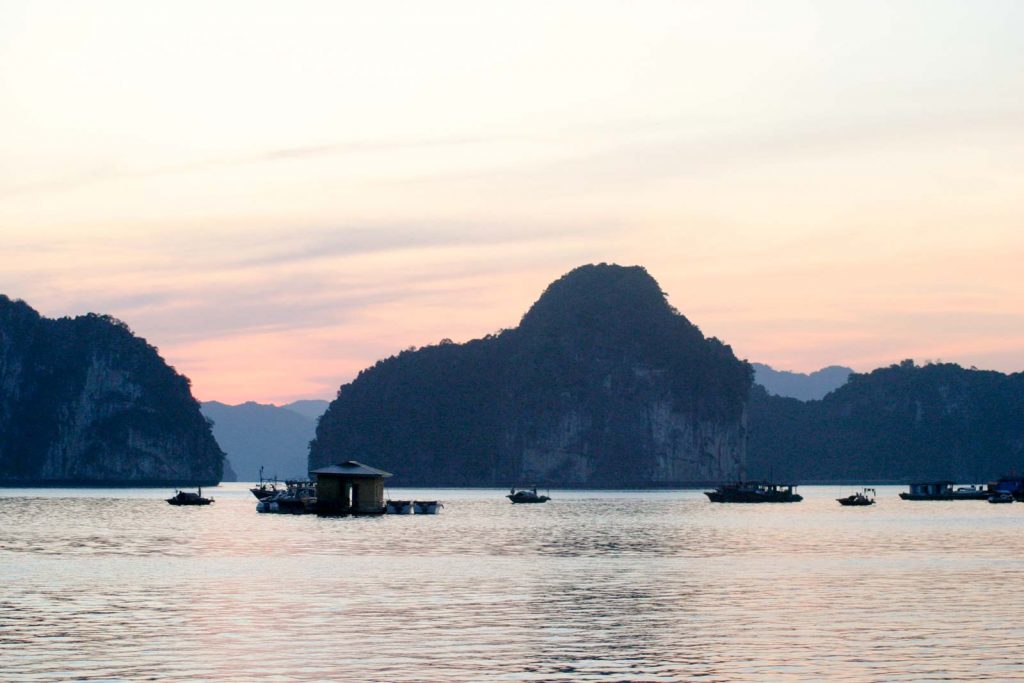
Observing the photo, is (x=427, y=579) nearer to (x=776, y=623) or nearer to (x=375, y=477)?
(x=776, y=623)

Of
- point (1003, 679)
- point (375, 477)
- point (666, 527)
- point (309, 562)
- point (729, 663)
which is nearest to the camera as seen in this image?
point (1003, 679)

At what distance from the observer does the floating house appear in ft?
442

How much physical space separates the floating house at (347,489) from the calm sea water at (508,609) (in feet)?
116

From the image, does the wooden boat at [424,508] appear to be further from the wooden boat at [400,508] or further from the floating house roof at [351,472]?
the floating house roof at [351,472]

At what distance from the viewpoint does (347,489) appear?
138125 millimetres

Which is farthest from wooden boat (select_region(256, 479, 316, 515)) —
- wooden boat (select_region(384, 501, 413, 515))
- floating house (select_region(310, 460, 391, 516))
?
wooden boat (select_region(384, 501, 413, 515))

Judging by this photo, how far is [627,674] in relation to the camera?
35156mm

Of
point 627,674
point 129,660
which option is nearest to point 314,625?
point 129,660

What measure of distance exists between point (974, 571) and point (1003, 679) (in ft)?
116

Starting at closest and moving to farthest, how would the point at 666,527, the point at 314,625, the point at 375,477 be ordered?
1. the point at 314,625
2. the point at 666,527
3. the point at 375,477

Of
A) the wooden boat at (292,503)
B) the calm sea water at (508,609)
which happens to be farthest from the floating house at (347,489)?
the calm sea water at (508,609)

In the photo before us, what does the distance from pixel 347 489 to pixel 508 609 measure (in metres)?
89.2

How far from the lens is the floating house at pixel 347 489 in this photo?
13475 centimetres

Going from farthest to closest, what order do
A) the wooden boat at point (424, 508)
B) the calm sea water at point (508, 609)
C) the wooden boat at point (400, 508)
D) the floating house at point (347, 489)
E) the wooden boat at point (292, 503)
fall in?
the wooden boat at point (424, 508) → the wooden boat at point (400, 508) → the wooden boat at point (292, 503) → the floating house at point (347, 489) → the calm sea water at point (508, 609)
